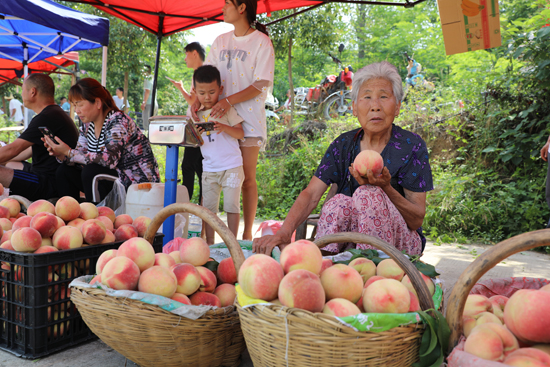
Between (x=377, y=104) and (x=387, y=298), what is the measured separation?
51.3 inches

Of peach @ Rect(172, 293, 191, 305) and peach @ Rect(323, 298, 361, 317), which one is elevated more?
peach @ Rect(323, 298, 361, 317)

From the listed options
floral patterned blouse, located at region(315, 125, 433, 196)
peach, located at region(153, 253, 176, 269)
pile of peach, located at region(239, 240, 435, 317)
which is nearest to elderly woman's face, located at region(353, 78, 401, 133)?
floral patterned blouse, located at region(315, 125, 433, 196)

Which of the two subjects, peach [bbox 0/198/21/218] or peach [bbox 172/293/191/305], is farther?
peach [bbox 0/198/21/218]

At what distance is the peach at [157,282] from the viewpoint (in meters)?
1.45

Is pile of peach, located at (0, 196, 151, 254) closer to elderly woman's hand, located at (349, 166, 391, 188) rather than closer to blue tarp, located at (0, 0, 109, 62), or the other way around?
elderly woman's hand, located at (349, 166, 391, 188)

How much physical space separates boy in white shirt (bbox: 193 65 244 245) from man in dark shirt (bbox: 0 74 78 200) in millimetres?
1455

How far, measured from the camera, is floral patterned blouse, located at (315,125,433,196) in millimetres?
2211

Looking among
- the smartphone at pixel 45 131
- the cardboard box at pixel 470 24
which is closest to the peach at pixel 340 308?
the cardboard box at pixel 470 24

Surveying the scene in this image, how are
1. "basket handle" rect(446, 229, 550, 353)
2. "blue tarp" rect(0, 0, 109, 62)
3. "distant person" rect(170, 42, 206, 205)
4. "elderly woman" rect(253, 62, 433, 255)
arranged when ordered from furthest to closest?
"blue tarp" rect(0, 0, 109, 62), "distant person" rect(170, 42, 206, 205), "elderly woman" rect(253, 62, 433, 255), "basket handle" rect(446, 229, 550, 353)

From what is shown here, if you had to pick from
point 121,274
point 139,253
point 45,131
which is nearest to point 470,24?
point 139,253

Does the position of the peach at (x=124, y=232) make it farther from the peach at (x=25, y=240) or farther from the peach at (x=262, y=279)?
the peach at (x=262, y=279)

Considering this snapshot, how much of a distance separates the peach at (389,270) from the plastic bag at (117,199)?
6.84 ft

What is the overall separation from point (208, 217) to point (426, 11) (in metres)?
18.7

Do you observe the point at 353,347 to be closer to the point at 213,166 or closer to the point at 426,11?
the point at 213,166
